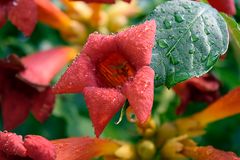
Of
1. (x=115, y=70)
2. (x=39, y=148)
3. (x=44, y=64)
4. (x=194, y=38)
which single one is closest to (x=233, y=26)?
(x=194, y=38)

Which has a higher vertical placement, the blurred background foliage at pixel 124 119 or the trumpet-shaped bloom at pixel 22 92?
the trumpet-shaped bloom at pixel 22 92

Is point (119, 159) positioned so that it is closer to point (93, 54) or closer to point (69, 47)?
point (93, 54)

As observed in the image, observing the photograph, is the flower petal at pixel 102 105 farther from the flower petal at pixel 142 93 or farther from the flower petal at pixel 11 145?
the flower petal at pixel 11 145

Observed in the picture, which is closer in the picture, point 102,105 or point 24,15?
point 102,105

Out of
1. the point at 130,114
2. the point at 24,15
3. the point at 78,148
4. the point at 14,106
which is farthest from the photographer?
the point at 14,106

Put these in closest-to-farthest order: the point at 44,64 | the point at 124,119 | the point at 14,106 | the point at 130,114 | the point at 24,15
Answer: the point at 130,114 < the point at 24,15 < the point at 14,106 < the point at 44,64 < the point at 124,119

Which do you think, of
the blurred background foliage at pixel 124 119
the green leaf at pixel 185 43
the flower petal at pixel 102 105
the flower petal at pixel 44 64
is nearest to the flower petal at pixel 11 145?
the flower petal at pixel 102 105

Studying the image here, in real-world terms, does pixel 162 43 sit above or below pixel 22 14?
above

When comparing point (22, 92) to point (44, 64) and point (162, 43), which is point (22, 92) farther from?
point (162, 43)
